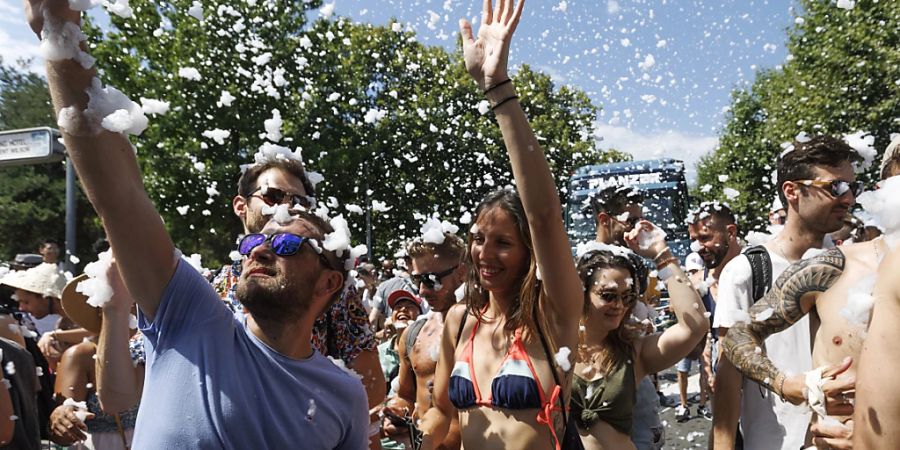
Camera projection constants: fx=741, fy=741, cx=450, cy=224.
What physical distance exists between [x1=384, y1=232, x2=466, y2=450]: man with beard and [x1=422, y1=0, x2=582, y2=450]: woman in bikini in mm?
308

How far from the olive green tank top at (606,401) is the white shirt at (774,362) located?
59 cm

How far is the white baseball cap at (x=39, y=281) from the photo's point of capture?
6.35 m

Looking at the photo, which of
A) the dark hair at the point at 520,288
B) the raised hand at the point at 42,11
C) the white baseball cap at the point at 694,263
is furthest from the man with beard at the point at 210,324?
the white baseball cap at the point at 694,263

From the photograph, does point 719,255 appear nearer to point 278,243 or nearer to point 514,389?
point 514,389

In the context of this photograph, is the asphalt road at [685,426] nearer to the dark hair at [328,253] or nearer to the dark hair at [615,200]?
the dark hair at [615,200]

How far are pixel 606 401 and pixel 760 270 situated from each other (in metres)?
1.01

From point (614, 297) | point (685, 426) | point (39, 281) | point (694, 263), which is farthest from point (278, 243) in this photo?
point (685, 426)

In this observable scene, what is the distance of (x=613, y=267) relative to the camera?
150 inches

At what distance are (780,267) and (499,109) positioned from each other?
6.30 ft

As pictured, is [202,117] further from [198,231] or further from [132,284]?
[132,284]

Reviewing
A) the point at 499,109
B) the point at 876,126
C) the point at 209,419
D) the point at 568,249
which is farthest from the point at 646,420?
the point at 876,126

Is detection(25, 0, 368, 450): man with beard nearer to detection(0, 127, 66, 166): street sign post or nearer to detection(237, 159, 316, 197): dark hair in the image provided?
detection(237, 159, 316, 197): dark hair

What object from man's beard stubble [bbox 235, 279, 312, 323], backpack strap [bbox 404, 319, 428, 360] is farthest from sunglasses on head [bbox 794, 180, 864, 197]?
man's beard stubble [bbox 235, 279, 312, 323]

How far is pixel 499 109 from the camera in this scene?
2535 mm
